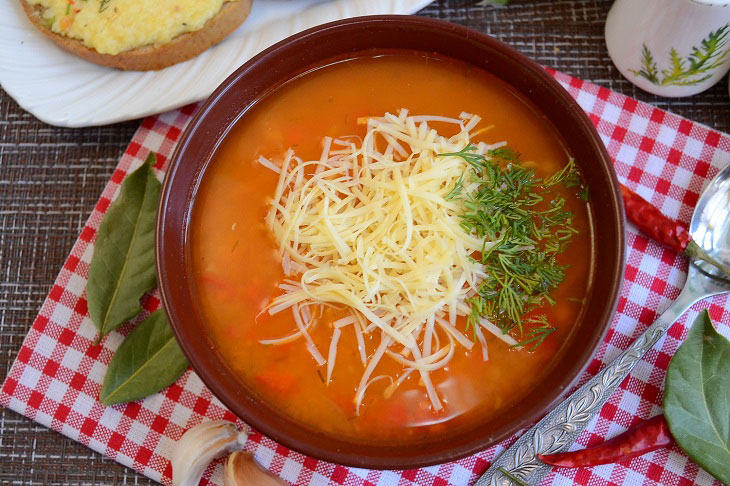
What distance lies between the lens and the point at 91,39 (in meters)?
2.48

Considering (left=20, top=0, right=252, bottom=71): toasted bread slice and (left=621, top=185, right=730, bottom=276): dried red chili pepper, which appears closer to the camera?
(left=621, top=185, right=730, bottom=276): dried red chili pepper

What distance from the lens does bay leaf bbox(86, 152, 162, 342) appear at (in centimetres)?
231

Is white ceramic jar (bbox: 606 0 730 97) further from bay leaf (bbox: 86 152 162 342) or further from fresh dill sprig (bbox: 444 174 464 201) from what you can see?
bay leaf (bbox: 86 152 162 342)

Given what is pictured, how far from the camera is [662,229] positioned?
2289 millimetres

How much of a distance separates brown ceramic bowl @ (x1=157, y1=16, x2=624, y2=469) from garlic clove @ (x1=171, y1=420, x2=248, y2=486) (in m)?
0.31

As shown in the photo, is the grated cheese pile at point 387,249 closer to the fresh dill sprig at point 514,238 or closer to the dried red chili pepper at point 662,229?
the fresh dill sprig at point 514,238

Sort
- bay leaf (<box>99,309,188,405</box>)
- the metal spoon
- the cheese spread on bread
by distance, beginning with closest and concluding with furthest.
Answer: the metal spoon < bay leaf (<box>99,309,188,405</box>) < the cheese spread on bread

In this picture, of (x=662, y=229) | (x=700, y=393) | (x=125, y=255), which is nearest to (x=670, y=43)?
(x=662, y=229)

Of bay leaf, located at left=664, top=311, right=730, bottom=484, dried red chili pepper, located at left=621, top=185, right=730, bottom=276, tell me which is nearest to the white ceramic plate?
dried red chili pepper, located at left=621, top=185, right=730, bottom=276

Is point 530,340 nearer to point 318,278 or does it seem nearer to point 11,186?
point 318,278

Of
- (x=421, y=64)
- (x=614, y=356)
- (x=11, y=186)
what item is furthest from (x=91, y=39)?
(x=614, y=356)

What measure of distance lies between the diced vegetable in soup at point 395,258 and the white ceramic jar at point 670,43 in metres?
0.59

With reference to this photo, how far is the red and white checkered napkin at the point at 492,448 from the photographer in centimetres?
224

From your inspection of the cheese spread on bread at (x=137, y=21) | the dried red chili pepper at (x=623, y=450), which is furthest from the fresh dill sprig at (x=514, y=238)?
the cheese spread on bread at (x=137, y=21)
